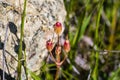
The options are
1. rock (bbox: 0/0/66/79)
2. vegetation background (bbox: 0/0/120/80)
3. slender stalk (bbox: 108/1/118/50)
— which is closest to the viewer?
rock (bbox: 0/0/66/79)

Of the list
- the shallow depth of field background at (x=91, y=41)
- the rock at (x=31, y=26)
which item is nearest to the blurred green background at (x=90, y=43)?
the shallow depth of field background at (x=91, y=41)

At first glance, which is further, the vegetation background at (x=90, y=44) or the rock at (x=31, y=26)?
the vegetation background at (x=90, y=44)

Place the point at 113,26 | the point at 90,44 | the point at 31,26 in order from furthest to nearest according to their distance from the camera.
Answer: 1. the point at 113,26
2. the point at 90,44
3. the point at 31,26

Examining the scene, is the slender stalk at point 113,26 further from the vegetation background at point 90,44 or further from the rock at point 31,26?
the rock at point 31,26

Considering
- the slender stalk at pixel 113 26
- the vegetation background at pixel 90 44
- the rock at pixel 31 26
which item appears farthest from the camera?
the slender stalk at pixel 113 26

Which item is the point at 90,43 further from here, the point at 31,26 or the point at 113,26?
the point at 31,26

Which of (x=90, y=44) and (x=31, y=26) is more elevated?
(x=31, y=26)

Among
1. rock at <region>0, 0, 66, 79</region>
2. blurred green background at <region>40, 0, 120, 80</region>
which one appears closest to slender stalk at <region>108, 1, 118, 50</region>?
blurred green background at <region>40, 0, 120, 80</region>

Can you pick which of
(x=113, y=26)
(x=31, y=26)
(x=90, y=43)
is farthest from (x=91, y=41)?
(x=31, y=26)

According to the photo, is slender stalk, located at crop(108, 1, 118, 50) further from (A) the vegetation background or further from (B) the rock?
(B) the rock
